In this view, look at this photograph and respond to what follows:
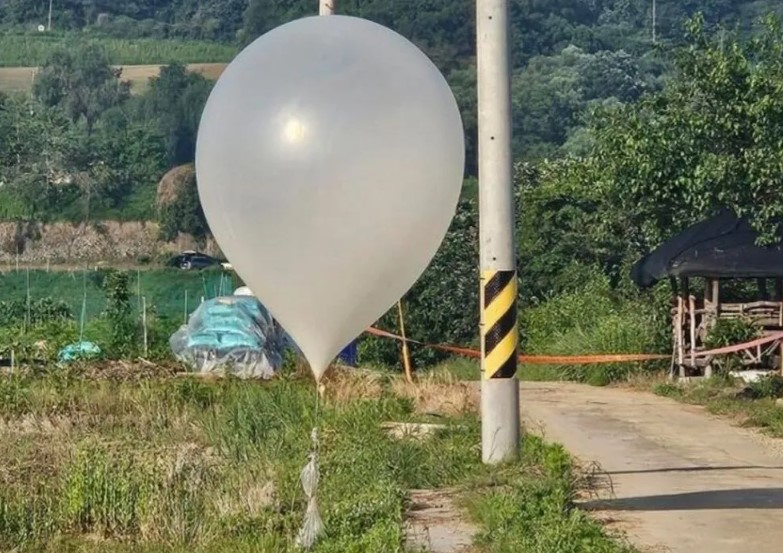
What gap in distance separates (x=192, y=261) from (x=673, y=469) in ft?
132

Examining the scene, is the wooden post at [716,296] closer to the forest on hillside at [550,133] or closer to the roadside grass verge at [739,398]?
the forest on hillside at [550,133]

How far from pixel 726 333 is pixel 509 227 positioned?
32.8 ft

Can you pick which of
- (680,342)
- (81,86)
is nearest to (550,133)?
→ (81,86)

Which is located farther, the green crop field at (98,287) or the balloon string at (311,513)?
the green crop field at (98,287)

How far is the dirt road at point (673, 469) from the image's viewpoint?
9789mm

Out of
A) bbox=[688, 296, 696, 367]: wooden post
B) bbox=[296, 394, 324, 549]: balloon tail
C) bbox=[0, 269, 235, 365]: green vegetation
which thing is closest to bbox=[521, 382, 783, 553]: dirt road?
bbox=[688, 296, 696, 367]: wooden post

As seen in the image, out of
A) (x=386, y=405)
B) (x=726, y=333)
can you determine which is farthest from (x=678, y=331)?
(x=386, y=405)

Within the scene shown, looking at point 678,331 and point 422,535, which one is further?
point 678,331

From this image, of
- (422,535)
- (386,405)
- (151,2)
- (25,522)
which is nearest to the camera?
(422,535)

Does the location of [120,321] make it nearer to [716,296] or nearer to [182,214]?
[716,296]

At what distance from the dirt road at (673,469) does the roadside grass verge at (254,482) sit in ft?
1.69

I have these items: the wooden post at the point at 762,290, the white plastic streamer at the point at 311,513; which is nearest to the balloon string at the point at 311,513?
the white plastic streamer at the point at 311,513

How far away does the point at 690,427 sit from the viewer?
16281mm

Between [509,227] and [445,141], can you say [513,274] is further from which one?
[445,141]
